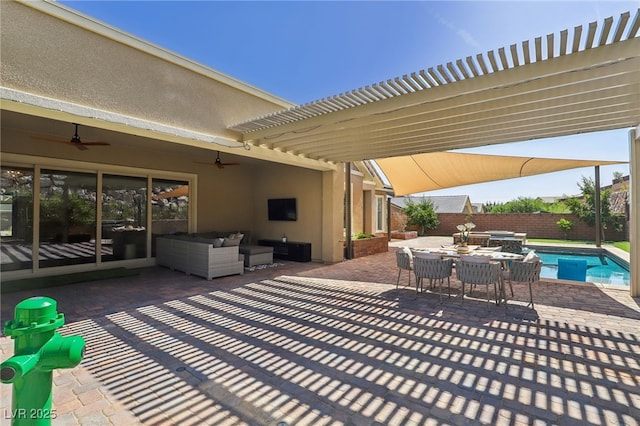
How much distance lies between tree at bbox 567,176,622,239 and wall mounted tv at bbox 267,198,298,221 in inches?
647

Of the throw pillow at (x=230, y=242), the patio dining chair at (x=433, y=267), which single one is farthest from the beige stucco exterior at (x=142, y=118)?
the patio dining chair at (x=433, y=267)

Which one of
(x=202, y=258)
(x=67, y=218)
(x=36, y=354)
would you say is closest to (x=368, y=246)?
(x=202, y=258)

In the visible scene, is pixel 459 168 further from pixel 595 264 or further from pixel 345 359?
pixel 345 359

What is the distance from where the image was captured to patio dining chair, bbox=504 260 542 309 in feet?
18.9

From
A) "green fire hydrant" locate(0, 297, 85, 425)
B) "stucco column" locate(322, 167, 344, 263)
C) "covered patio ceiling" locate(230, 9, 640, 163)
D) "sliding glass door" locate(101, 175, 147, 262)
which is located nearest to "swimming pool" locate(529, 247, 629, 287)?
"covered patio ceiling" locate(230, 9, 640, 163)

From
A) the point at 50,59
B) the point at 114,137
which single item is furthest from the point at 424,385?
the point at 114,137

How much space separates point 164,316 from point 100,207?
575cm

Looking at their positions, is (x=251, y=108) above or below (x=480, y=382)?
above

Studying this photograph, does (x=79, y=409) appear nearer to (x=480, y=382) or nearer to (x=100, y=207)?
(x=480, y=382)

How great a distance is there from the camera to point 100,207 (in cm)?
909

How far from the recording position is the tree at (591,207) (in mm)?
17109

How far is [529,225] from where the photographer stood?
19.8 metres

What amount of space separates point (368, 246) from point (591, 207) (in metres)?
14.5

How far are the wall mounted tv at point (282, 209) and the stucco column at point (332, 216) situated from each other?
1319 mm
